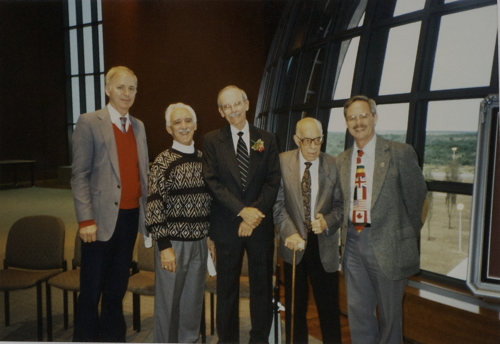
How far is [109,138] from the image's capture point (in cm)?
233

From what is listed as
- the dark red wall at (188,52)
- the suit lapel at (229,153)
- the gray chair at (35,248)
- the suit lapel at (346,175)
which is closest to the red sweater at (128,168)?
the suit lapel at (229,153)

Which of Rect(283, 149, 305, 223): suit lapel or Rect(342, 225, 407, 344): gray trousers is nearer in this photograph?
Rect(342, 225, 407, 344): gray trousers

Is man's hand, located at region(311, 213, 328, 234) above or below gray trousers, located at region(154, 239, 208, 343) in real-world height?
above

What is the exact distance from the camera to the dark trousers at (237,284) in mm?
2234

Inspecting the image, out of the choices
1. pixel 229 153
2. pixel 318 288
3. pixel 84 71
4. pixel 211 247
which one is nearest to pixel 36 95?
pixel 84 71

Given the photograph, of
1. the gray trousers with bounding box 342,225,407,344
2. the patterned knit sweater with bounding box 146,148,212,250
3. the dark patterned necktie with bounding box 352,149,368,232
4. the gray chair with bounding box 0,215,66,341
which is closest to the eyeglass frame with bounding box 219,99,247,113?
the patterned knit sweater with bounding box 146,148,212,250

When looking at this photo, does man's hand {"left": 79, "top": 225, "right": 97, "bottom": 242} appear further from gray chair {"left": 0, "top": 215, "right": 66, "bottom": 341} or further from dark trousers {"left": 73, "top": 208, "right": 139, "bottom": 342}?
gray chair {"left": 0, "top": 215, "right": 66, "bottom": 341}

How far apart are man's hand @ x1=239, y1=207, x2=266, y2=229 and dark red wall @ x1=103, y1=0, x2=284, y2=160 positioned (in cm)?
448

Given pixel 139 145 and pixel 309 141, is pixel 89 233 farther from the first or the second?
pixel 309 141

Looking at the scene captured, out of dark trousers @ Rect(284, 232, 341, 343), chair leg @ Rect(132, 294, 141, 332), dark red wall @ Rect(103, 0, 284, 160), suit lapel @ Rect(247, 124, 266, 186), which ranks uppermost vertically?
dark red wall @ Rect(103, 0, 284, 160)

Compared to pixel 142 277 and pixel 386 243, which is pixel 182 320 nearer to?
pixel 142 277

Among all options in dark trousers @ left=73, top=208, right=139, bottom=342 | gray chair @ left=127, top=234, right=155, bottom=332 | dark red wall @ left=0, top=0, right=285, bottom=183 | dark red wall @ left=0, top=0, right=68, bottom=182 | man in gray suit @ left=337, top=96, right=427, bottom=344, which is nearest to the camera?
man in gray suit @ left=337, top=96, right=427, bottom=344

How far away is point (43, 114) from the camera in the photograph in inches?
534

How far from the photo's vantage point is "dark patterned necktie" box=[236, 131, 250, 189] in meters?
2.26
